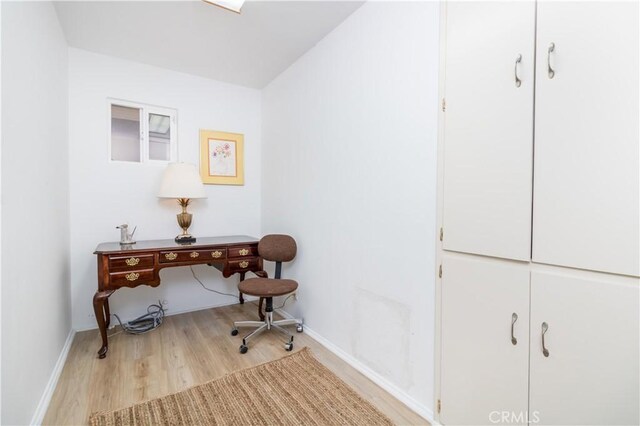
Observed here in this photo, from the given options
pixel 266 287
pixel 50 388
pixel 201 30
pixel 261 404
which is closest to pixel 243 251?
pixel 266 287

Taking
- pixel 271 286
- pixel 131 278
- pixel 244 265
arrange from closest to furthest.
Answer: pixel 131 278, pixel 271 286, pixel 244 265

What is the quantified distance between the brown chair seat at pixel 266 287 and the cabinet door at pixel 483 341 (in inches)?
49.9

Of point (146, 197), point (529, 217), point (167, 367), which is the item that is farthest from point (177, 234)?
point (529, 217)

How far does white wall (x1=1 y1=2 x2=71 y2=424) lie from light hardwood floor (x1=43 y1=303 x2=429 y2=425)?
18cm

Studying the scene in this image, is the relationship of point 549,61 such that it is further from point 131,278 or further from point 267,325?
point 131,278

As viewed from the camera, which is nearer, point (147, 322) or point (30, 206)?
point (30, 206)

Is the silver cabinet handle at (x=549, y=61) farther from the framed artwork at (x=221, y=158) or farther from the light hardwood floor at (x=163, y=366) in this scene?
the framed artwork at (x=221, y=158)

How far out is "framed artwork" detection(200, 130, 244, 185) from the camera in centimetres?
317

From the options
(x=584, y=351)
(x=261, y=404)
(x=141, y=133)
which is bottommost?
(x=261, y=404)

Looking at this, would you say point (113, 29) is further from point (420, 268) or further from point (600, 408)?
point (600, 408)

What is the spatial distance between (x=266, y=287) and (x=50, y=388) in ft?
4.58

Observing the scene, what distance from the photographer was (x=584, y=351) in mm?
1024

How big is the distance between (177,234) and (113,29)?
1846 millimetres
